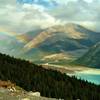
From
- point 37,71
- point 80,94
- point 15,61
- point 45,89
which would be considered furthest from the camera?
point 15,61

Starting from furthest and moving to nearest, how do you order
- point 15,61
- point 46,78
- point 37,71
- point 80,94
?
1. point 15,61
2. point 37,71
3. point 46,78
4. point 80,94

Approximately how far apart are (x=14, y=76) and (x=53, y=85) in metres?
26.4

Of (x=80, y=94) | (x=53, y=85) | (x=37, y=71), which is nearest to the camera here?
(x=80, y=94)

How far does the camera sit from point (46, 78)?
174 meters

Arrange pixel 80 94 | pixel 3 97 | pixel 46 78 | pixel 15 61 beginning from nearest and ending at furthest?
pixel 3 97
pixel 80 94
pixel 46 78
pixel 15 61

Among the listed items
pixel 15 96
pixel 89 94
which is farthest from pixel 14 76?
pixel 15 96

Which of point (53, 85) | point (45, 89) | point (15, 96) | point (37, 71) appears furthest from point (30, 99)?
point (37, 71)

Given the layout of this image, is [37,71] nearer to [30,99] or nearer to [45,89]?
[45,89]

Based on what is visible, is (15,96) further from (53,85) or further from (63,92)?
(53,85)

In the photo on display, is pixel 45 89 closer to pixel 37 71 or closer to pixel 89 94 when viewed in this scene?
pixel 89 94

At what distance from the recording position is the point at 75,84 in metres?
189

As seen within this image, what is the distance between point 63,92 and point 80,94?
8.18 metres

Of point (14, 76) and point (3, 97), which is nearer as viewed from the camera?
point (3, 97)

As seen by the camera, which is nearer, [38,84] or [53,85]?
[38,84]
